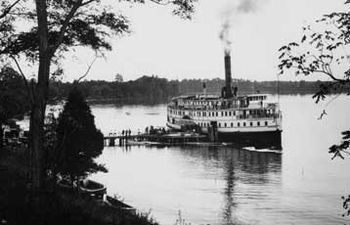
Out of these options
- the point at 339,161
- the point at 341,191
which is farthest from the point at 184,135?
the point at 341,191

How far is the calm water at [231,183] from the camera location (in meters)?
33.1

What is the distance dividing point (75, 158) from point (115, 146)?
47.0 m

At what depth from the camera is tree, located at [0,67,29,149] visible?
21.3 meters

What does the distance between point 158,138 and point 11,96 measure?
165 ft

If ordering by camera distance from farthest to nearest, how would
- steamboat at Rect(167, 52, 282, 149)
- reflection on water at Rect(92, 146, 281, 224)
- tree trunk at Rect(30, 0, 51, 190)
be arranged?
steamboat at Rect(167, 52, 282, 149), reflection on water at Rect(92, 146, 281, 224), tree trunk at Rect(30, 0, 51, 190)

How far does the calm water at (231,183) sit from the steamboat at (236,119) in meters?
4.25

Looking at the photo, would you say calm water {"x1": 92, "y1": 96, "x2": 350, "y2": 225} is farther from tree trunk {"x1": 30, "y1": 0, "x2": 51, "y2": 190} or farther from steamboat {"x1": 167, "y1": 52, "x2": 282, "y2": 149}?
tree trunk {"x1": 30, "y1": 0, "x2": 51, "y2": 190}

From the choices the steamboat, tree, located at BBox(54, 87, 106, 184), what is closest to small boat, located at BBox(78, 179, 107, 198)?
tree, located at BBox(54, 87, 106, 184)

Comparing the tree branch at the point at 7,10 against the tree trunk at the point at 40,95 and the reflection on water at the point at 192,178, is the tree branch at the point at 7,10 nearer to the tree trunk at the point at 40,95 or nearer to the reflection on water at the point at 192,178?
the tree trunk at the point at 40,95

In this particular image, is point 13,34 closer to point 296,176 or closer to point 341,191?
point 341,191

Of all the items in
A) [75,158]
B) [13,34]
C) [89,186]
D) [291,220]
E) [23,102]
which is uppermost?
[13,34]

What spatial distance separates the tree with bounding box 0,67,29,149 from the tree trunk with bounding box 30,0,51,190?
823 centimetres

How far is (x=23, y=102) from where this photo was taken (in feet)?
91.8

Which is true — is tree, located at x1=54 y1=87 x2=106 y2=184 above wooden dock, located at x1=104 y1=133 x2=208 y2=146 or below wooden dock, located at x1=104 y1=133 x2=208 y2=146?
above
